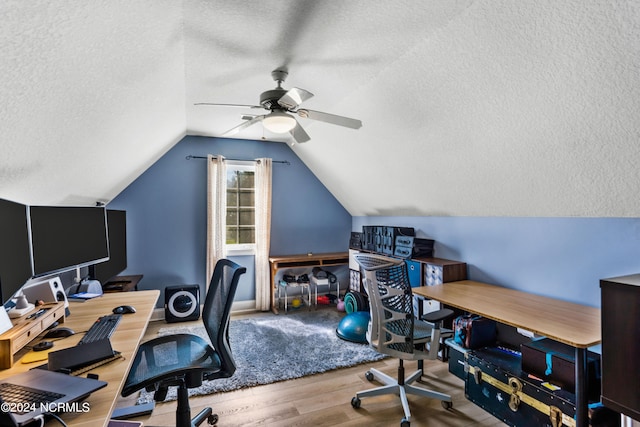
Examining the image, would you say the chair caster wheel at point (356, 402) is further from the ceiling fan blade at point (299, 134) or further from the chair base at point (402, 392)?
the ceiling fan blade at point (299, 134)

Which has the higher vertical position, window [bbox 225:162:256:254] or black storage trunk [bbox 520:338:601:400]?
window [bbox 225:162:256:254]

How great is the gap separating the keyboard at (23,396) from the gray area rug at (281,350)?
157cm

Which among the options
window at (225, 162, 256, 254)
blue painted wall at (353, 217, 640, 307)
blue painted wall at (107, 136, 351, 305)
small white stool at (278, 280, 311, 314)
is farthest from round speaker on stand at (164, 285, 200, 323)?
blue painted wall at (353, 217, 640, 307)

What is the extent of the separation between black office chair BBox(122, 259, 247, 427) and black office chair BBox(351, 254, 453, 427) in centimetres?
97

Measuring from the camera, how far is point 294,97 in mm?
2018

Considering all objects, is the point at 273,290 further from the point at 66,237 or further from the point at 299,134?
the point at 66,237

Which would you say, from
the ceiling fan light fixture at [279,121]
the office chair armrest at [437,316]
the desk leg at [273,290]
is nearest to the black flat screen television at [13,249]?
the ceiling fan light fixture at [279,121]

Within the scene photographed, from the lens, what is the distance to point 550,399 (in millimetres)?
1813

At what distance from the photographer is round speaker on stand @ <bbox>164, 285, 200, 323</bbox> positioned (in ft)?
12.5

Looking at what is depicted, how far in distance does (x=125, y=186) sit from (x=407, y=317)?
3.55 m

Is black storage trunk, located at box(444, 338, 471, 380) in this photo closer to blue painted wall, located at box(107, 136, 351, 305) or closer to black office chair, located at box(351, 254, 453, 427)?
black office chair, located at box(351, 254, 453, 427)

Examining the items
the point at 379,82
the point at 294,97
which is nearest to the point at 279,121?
the point at 294,97

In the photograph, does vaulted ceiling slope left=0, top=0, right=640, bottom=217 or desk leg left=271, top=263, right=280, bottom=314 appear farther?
desk leg left=271, top=263, right=280, bottom=314

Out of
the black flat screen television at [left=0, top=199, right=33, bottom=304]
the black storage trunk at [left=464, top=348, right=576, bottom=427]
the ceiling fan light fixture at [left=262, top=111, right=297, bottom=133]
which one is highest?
the ceiling fan light fixture at [left=262, top=111, right=297, bottom=133]
